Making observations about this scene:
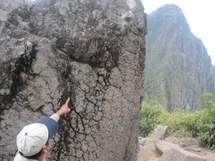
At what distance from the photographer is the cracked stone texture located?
3721mm

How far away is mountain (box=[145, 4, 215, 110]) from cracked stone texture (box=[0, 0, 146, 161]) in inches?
3019

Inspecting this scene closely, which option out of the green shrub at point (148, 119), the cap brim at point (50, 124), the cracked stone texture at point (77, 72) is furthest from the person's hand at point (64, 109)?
the green shrub at point (148, 119)

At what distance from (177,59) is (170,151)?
88.0 metres

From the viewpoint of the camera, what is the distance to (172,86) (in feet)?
286

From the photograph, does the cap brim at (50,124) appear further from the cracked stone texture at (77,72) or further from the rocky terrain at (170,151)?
the rocky terrain at (170,151)

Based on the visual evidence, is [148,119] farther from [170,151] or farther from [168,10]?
[168,10]

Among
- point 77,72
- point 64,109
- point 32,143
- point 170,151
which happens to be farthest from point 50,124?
point 170,151

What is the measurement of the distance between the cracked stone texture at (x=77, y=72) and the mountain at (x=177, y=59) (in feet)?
252

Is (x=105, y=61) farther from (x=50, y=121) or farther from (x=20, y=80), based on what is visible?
(x=50, y=121)

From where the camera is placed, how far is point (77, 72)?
12.7 ft

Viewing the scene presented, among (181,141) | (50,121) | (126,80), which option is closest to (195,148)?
(181,141)

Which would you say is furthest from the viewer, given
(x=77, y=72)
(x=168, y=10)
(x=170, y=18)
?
(x=168, y=10)

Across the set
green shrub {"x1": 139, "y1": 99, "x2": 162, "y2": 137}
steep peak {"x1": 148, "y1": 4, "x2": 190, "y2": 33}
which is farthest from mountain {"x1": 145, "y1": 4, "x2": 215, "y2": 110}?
green shrub {"x1": 139, "y1": 99, "x2": 162, "y2": 137}

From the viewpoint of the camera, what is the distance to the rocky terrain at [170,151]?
7.47m
